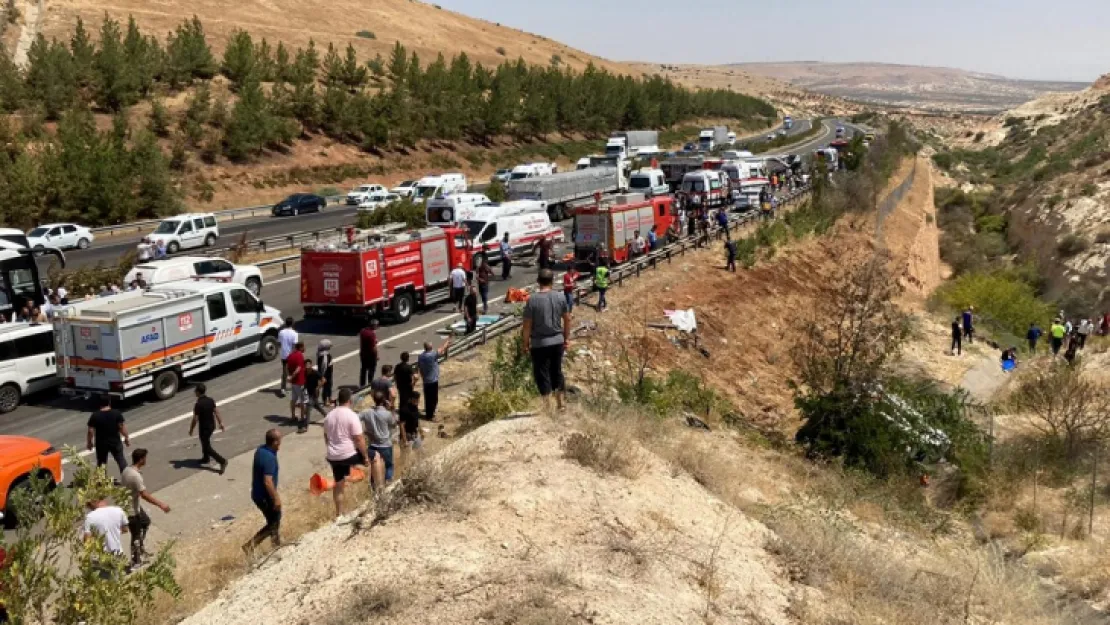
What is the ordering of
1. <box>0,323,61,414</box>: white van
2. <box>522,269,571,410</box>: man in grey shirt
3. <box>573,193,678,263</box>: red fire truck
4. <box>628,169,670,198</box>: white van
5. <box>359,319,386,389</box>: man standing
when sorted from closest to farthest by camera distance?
1. <box>522,269,571,410</box>: man in grey shirt
2. <box>0,323,61,414</box>: white van
3. <box>359,319,386,389</box>: man standing
4. <box>573,193,678,263</box>: red fire truck
5. <box>628,169,670,198</box>: white van

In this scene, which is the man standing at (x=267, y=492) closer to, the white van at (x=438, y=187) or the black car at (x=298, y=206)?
the white van at (x=438, y=187)

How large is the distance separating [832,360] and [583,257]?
44.0 ft

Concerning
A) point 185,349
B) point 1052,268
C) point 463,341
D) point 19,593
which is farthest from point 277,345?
point 1052,268

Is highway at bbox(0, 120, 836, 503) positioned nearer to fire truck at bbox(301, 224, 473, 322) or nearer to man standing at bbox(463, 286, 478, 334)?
fire truck at bbox(301, 224, 473, 322)

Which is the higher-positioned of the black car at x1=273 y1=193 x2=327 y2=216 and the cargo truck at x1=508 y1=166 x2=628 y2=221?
the cargo truck at x1=508 y1=166 x2=628 y2=221

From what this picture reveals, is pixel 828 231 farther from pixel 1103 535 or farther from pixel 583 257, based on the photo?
pixel 1103 535

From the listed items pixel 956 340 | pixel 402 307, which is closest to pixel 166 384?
pixel 402 307

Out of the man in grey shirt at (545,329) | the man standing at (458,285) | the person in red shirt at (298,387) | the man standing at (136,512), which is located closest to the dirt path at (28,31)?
the man standing at (458,285)

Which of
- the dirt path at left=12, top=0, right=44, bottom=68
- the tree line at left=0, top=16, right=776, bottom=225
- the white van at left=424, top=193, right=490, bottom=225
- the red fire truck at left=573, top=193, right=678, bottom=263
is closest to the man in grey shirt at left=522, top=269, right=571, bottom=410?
the red fire truck at left=573, top=193, right=678, bottom=263

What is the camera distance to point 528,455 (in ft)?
35.1

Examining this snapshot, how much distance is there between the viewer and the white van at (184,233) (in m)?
38.8

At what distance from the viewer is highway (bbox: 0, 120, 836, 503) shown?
15.7 metres

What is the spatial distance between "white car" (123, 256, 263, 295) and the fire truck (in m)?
3.04

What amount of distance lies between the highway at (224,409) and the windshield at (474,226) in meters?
4.53
